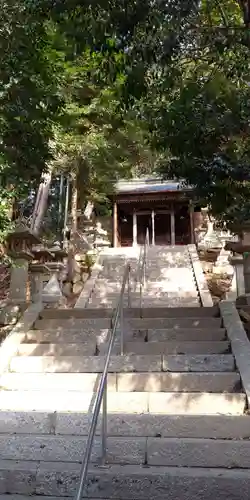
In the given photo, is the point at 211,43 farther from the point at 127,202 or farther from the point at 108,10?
the point at 127,202

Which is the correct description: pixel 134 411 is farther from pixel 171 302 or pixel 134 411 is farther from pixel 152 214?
pixel 152 214

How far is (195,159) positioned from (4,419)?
3725 mm

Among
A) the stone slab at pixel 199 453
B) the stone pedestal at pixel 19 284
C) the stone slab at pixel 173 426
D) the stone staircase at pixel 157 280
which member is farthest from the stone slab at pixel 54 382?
the stone staircase at pixel 157 280

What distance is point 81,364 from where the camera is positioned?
5.37 meters

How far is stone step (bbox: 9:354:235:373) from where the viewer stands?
16.9ft

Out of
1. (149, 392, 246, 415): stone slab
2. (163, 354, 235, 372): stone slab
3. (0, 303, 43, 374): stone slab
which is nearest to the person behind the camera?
(149, 392, 246, 415): stone slab

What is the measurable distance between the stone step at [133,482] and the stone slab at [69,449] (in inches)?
5.9

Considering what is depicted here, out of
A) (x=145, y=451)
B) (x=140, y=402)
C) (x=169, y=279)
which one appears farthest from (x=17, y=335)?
(x=169, y=279)

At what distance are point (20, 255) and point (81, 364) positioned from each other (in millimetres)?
2928

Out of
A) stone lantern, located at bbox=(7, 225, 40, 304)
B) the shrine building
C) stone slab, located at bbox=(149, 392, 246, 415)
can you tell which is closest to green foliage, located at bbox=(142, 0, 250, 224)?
stone slab, located at bbox=(149, 392, 246, 415)

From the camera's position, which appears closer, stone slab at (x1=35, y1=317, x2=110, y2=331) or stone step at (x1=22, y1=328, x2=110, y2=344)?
stone step at (x1=22, y1=328, x2=110, y2=344)

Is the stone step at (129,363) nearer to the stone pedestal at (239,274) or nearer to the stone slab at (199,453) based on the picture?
the stone slab at (199,453)

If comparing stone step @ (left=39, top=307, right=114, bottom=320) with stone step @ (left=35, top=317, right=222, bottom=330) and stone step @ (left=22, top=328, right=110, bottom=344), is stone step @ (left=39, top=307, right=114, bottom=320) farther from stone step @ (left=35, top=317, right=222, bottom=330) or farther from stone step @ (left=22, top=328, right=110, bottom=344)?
stone step @ (left=22, top=328, right=110, bottom=344)

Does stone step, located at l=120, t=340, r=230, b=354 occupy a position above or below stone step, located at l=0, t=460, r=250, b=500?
above
